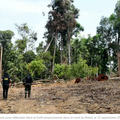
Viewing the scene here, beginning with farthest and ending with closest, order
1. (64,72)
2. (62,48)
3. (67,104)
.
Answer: (62,48) → (64,72) → (67,104)

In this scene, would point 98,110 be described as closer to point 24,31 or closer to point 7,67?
point 7,67

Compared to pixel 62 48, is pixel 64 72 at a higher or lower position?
lower

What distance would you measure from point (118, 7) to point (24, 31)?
75.0 feet

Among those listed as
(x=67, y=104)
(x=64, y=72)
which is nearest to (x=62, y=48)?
(x=64, y=72)

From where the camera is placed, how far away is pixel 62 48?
36.2 meters

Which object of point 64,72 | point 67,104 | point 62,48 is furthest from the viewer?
point 62,48

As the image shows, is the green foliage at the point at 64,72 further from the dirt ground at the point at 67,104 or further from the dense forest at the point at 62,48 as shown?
the dirt ground at the point at 67,104

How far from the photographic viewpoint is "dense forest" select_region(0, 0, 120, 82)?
27.3 m

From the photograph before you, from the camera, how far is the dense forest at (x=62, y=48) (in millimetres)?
27328

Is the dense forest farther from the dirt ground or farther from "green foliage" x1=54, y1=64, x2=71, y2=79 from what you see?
the dirt ground

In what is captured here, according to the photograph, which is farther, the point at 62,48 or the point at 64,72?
the point at 62,48

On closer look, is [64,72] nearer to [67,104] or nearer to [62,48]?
[62,48]

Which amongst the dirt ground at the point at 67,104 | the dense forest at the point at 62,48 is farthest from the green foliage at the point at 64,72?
the dirt ground at the point at 67,104
